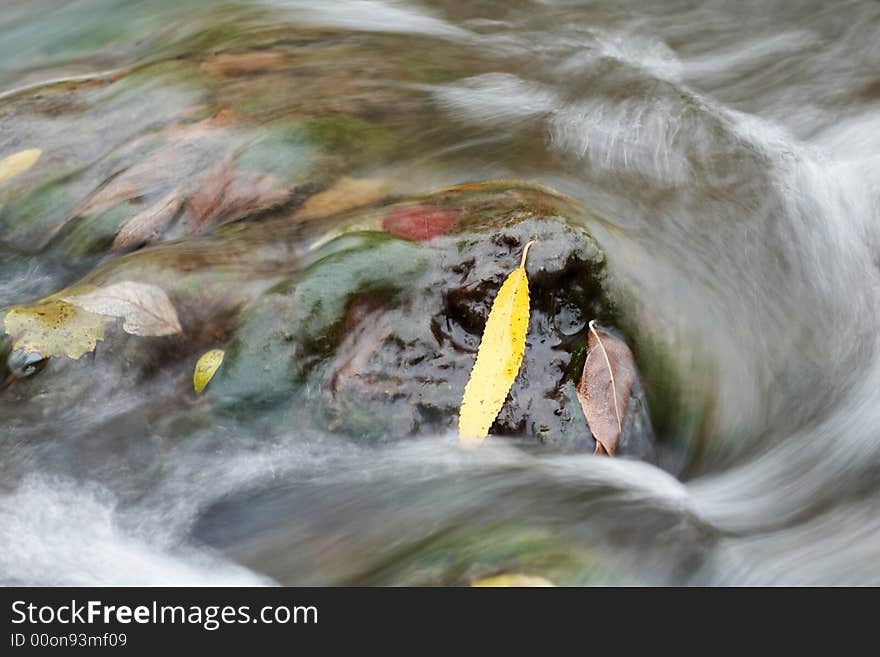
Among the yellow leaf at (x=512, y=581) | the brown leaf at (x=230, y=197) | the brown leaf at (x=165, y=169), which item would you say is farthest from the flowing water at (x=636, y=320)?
the brown leaf at (x=230, y=197)

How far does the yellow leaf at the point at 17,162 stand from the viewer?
14.5ft

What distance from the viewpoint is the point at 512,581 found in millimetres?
2404

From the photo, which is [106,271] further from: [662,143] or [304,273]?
[662,143]

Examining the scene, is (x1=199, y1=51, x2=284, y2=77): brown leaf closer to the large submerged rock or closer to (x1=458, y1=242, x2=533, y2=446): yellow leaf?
the large submerged rock

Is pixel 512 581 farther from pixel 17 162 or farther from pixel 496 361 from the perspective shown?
pixel 17 162

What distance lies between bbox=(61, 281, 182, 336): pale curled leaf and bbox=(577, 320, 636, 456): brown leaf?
1.24 meters

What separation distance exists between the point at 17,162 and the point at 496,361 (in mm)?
2699

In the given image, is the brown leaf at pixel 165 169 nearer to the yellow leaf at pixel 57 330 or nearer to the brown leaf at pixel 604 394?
the yellow leaf at pixel 57 330

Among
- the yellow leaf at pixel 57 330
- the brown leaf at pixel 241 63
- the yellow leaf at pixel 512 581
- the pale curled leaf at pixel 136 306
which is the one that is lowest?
the yellow leaf at pixel 512 581

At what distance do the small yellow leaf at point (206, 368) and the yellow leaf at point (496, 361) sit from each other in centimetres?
74

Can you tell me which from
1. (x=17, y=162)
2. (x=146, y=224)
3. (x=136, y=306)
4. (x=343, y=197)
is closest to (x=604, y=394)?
(x=343, y=197)

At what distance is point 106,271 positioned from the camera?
330 centimetres
